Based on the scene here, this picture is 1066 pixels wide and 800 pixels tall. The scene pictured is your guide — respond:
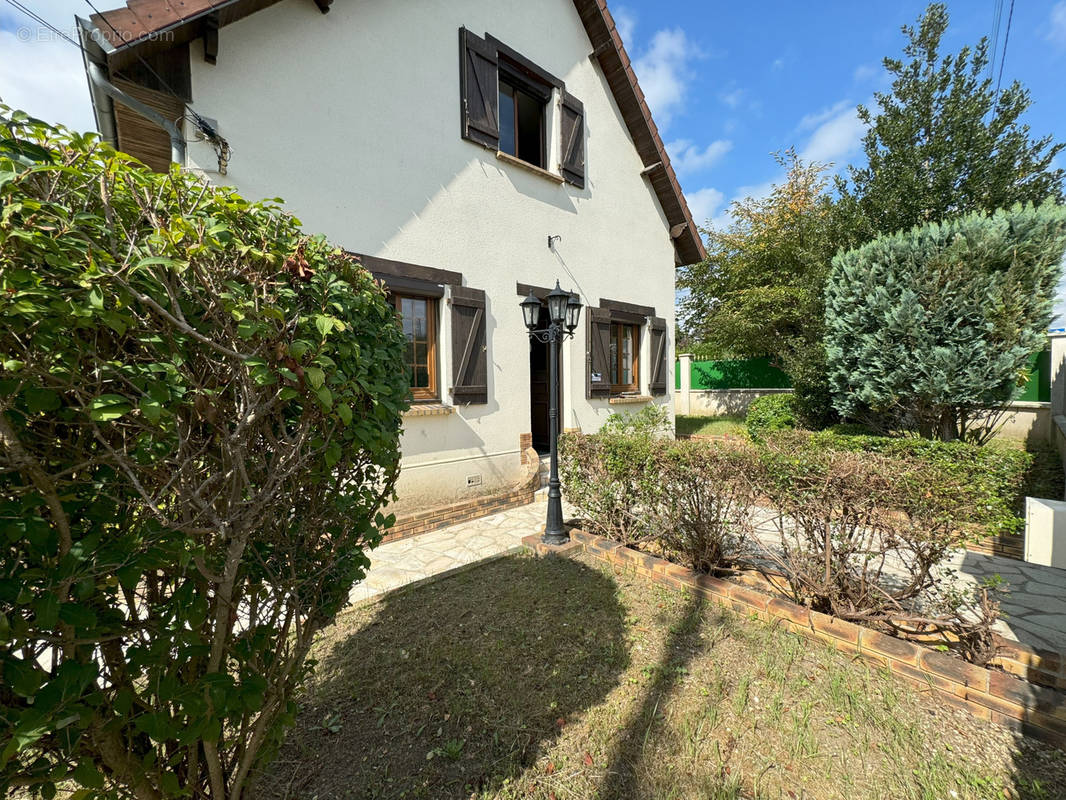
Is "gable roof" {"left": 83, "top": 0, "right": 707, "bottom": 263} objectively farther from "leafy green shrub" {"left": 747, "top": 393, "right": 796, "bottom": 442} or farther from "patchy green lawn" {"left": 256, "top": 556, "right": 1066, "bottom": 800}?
"patchy green lawn" {"left": 256, "top": 556, "right": 1066, "bottom": 800}

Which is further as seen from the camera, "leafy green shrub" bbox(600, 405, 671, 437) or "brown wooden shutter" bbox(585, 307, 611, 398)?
"brown wooden shutter" bbox(585, 307, 611, 398)

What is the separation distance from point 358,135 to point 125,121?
2111mm

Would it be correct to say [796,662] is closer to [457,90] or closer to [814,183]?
[457,90]

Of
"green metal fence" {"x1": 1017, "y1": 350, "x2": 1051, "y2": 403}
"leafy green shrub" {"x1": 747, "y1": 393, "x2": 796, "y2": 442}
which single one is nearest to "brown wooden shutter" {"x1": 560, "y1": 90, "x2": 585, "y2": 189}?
"leafy green shrub" {"x1": 747, "y1": 393, "x2": 796, "y2": 442}

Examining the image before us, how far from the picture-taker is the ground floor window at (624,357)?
852 centimetres

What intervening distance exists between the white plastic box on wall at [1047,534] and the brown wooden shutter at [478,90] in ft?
→ 22.3

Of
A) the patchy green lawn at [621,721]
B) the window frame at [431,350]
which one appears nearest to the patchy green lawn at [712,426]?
the window frame at [431,350]

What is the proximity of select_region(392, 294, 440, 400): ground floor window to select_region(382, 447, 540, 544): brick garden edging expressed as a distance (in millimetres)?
1483

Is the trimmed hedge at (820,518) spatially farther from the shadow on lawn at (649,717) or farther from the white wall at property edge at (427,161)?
the white wall at property edge at (427,161)

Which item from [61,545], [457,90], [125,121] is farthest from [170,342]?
[457,90]

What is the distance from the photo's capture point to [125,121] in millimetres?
4148

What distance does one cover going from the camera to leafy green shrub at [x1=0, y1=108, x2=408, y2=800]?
998 mm

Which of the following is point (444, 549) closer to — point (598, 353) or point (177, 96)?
point (598, 353)

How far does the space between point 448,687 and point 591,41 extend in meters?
9.80
